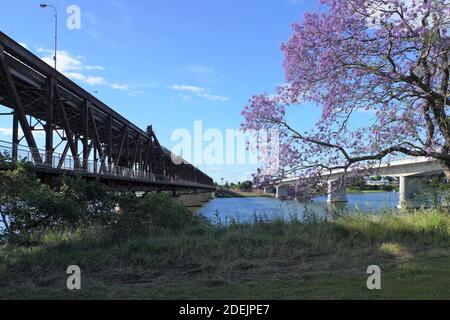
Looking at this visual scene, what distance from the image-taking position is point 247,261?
9141 mm

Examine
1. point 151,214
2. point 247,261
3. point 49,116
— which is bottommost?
point 247,261

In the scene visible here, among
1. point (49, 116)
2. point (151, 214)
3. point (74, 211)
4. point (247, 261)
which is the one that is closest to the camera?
point (247, 261)

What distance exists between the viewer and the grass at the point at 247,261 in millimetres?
6891

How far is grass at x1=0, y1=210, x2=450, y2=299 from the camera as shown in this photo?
22.6ft

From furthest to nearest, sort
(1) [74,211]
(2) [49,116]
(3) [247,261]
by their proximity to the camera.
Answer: (2) [49,116]
(1) [74,211]
(3) [247,261]

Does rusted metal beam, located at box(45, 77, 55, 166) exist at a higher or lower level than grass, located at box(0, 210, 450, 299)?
higher

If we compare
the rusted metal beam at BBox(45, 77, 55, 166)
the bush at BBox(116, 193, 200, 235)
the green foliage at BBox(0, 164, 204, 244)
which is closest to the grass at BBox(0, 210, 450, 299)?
the bush at BBox(116, 193, 200, 235)

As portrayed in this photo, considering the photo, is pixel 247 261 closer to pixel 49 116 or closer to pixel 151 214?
pixel 151 214

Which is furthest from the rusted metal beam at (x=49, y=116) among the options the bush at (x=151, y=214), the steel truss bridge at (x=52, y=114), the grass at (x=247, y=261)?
the grass at (x=247, y=261)

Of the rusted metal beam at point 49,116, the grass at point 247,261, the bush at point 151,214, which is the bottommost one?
the grass at point 247,261

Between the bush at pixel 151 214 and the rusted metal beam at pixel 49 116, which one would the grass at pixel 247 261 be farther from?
the rusted metal beam at pixel 49 116

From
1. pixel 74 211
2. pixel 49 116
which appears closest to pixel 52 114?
pixel 49 116

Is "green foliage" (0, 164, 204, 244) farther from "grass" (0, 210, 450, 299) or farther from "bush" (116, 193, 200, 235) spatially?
"grass" (0, 210, 450, 299)
